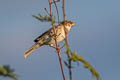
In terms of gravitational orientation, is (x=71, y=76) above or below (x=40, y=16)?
below

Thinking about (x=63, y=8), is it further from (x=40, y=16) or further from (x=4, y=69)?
(x=4, y=69)

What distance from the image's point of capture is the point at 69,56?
6.78 ft

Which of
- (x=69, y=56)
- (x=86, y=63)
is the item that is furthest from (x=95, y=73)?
(x=69, y=56)

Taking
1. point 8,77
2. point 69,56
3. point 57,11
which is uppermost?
point 57,11

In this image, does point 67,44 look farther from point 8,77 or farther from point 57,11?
point 8,77

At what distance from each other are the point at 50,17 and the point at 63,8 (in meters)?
0.26

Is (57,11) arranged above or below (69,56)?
above

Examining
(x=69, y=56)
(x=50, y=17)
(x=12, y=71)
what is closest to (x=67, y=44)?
(x=69, y=56)

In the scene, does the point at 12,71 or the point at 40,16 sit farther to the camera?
the point at 40,16

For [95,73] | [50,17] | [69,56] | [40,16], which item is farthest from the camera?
[40,16]

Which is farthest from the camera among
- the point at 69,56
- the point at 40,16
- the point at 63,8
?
the point at 40,16

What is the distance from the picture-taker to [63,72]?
215 cm

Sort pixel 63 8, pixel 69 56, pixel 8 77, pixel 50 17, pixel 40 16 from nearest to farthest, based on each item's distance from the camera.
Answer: pixel 8 77, pixel 69 56, pixel 63 8, pixel 50 17, pixel 40 16

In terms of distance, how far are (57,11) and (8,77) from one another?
1.22 meters
